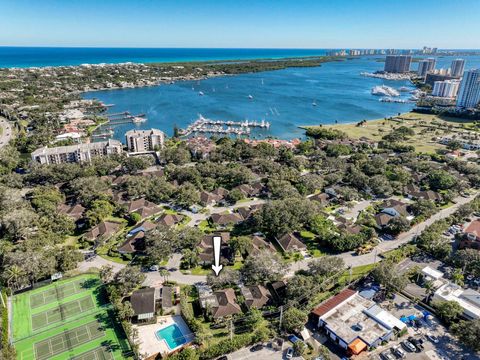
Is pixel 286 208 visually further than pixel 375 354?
Yes

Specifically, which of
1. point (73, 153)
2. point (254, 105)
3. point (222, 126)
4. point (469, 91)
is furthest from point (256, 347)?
point (469, 91)

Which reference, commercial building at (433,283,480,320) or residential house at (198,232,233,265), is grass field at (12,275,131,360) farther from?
commercial building at (433,283,480,320)

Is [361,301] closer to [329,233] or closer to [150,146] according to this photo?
[329,233]

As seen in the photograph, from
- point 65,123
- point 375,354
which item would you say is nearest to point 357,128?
point 375,354

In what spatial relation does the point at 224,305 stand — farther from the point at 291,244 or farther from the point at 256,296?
A: the point at 291,244

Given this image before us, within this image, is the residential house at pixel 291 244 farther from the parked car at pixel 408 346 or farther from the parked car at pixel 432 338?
the parked car at pixel 432 338

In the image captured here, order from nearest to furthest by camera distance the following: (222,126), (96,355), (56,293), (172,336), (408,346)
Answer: (96,355) → (408,346) → (172,336) → (56,293) → (222,126)
